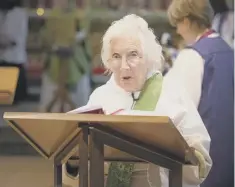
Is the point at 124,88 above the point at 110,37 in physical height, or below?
below

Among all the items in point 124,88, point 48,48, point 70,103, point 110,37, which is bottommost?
point 70,103

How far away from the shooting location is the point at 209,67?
323 cm

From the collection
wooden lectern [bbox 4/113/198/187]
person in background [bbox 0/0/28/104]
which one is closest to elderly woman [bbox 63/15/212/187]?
wooden lectern [bbox 4/113/198/187]

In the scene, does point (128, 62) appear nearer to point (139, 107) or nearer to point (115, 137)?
point (139, 107)

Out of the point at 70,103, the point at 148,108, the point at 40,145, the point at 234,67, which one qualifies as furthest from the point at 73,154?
the point at 70,103

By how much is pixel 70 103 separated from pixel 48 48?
1.78ft

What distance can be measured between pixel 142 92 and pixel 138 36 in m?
0.20

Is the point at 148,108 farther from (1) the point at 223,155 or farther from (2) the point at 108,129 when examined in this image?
(1) the point at 223,155

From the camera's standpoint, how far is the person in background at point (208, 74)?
10.3 feet

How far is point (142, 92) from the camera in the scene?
2.19 meters

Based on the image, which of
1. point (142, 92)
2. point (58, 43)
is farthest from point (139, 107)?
point (58, 43)

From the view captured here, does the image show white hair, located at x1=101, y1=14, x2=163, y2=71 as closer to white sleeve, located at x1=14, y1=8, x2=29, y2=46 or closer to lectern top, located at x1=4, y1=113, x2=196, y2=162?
lectern top, located at x1=4, y1=113, x2=196, y2=162

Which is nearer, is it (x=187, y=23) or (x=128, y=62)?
(x=128, y=62)

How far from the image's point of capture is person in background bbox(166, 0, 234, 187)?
3154mm
